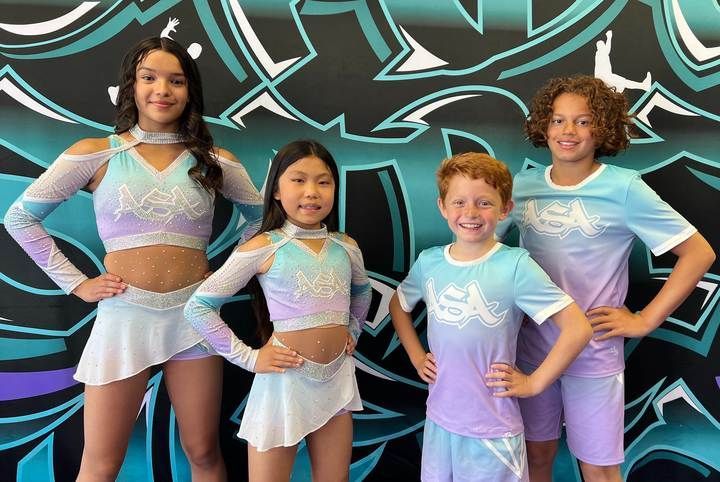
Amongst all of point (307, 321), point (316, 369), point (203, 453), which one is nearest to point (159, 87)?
point (307, 321)

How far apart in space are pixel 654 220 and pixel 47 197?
74.6 inches

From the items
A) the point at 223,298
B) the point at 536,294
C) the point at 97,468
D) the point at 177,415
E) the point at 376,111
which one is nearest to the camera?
the point at 536,294

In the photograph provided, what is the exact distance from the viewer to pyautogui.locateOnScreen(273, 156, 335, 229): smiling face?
1559 millimetres

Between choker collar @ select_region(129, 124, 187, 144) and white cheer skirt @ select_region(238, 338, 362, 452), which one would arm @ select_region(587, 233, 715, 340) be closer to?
white cheer skirt @ select_region(238, 338, 362, 452)

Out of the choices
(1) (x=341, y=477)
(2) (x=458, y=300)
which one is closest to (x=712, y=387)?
(2) (x=458, y=300)

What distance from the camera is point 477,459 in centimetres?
150

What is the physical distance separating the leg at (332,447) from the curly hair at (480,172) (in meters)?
0.77

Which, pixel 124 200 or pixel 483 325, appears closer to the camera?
pixel 483 325

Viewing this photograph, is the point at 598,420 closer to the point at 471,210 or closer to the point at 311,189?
the point at 471,210

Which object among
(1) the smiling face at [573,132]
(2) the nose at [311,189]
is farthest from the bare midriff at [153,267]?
(1) the smiling face at [573,132]

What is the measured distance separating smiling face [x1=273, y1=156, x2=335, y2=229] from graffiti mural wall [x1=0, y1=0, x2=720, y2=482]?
2.02 ft

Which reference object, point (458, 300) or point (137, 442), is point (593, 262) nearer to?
point (458, 300)

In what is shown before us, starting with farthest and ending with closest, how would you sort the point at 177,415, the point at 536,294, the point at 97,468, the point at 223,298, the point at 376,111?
1. the point at 376,111
2. the point at 177,415
3. the point at 97,468
4. the point at 223,298
5. the point at 536,294

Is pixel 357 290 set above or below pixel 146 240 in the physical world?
below
